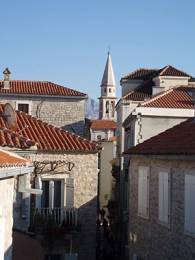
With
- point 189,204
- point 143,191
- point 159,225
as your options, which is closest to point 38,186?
point 143,191

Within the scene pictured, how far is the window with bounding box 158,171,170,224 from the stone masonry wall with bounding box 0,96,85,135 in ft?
60.7

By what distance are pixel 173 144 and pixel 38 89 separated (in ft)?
65.1

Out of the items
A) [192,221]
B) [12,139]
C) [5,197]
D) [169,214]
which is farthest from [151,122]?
[5,197]

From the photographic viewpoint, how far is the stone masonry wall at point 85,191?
A: 1909 centimetres

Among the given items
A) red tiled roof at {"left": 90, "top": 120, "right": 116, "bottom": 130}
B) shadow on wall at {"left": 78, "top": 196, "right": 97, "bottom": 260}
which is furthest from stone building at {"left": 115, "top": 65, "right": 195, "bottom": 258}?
red tiled roof at {"left": 90, "top": 120, "right": 116, "bottom": 130}

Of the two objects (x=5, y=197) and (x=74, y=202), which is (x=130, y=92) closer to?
(x=74, y=202)

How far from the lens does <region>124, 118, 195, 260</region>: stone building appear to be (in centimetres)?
1239

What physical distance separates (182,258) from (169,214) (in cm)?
140

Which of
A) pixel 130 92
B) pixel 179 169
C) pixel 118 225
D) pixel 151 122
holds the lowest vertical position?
→ pixel 118 225

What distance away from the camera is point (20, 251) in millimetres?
11609

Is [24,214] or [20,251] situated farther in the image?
[24,214]

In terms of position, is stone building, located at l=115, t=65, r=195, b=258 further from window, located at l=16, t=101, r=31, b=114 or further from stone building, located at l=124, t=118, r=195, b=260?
window, located at l=16, t=101, r=31, b=114

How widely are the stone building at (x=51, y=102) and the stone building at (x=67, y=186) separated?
12641 mm

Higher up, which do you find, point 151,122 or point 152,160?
point 151,122
